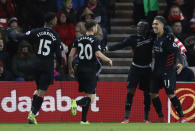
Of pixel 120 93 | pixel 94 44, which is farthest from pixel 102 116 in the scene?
pixel 94 44

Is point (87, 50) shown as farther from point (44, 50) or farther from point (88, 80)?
point (44, 50)

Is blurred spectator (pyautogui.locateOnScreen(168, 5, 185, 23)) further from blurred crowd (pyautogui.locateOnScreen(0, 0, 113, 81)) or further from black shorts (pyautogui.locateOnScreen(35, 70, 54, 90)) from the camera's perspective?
black shorts (pyautogui.locateOnScreen(35, 70, 54, 90))

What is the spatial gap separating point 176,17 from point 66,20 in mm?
2934

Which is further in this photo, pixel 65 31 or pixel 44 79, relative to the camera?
pixel 65 31

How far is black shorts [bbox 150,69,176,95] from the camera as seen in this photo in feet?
49.4

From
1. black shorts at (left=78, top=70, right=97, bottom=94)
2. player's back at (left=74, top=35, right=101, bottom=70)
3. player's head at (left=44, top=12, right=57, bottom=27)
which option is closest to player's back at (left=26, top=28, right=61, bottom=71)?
player's head at (left=44, top=12, right=57, bottom=27)

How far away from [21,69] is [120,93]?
273 centimetres

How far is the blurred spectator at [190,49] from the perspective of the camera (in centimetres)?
1889

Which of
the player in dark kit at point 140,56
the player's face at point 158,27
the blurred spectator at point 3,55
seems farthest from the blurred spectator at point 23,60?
the player's face at point 158,27

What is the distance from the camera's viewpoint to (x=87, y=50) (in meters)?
14.6

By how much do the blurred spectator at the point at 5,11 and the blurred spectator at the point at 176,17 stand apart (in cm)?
426

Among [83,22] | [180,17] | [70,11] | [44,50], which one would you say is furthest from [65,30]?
[44,50]

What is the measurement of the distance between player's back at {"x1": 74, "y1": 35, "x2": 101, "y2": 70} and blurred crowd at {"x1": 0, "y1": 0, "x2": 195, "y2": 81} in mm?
3429

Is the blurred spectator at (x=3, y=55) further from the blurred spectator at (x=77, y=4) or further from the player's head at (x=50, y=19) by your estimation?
the player's head at (x=50, y=19)
